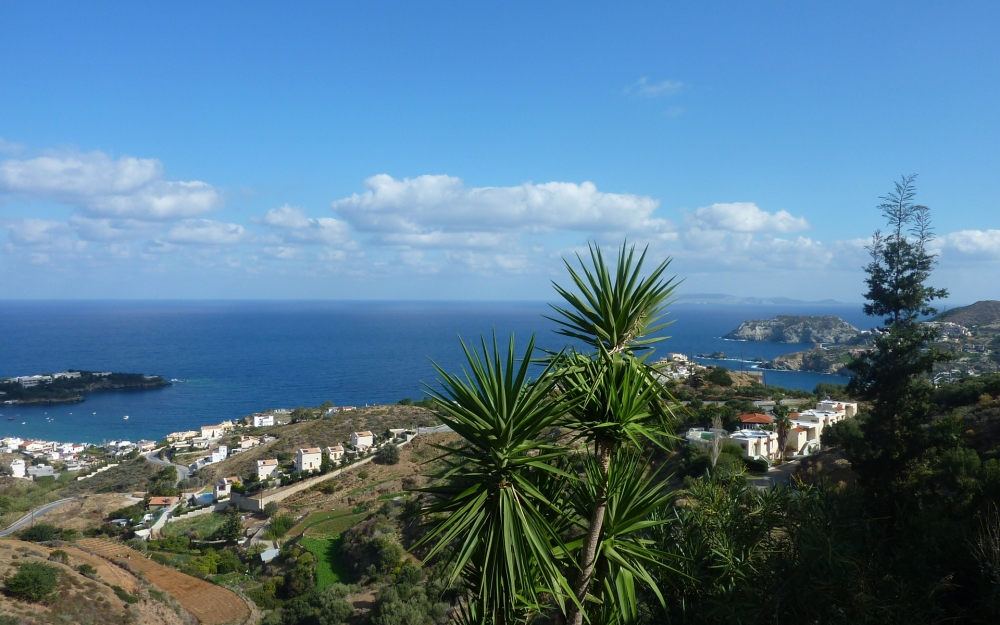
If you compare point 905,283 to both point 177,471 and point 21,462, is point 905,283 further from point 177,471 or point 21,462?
point 21,462

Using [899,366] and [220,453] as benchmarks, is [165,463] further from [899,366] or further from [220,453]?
[899,366]

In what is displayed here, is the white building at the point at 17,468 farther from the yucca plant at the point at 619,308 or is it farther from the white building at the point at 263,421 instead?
the yucca plant at the point at 619,308

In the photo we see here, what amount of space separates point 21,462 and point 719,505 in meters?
56.6

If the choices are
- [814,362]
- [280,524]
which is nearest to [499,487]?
[280,524]

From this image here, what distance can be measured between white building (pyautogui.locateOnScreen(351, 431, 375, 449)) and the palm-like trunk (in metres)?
38.2

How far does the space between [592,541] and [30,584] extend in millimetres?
18476

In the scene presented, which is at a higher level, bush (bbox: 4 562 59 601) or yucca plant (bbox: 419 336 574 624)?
yucca plant (bbox: 419 336 574 624)

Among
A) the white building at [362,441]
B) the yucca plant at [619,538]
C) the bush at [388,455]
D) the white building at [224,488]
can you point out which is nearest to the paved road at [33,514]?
the white building at [224,488]

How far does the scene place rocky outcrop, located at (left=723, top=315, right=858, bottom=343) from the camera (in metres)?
115

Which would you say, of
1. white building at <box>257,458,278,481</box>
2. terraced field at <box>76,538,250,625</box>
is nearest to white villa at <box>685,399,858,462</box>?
terraced field at <box>76,538,250,625</box>

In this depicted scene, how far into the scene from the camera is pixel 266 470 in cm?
3647

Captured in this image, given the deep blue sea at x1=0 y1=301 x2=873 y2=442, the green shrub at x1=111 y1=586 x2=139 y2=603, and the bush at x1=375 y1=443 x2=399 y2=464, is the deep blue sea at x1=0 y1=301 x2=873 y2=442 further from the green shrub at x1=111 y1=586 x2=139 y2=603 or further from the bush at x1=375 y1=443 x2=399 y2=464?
the green shrub at x1=111 y1=586 x2=139 y2=603

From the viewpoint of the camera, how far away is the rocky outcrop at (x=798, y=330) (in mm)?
114562

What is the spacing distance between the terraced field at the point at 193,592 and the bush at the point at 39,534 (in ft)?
10.8
